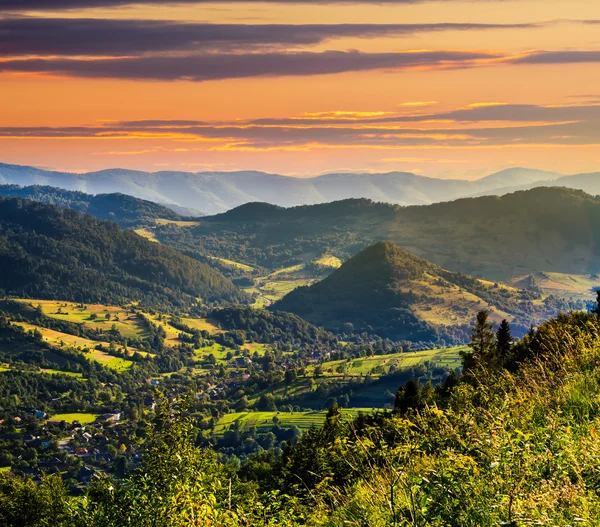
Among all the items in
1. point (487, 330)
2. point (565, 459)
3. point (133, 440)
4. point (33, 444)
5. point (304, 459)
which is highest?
point (565, 459)

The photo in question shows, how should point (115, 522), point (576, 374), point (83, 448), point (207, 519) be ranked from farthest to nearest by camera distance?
1. point (83, 448)
2. point (115, 522)
3. point (576, 374)
4. point (207, 519)

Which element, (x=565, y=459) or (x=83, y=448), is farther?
(x=83, y=448)

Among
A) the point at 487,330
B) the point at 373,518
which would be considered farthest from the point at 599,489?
the point at 487,330

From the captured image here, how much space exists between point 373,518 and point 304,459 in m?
40.3

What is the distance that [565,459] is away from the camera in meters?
9.45

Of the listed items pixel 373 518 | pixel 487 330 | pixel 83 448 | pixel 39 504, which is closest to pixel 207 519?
pixel 373 518

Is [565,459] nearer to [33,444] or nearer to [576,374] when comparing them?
[576,374]

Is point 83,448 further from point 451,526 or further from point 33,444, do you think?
point 451,526

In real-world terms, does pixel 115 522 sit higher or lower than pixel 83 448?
higher

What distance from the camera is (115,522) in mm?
14172

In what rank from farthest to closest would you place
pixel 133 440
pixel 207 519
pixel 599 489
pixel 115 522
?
pixel 133 440
pixel 115 522
pixel 207 519
pixel 599 489

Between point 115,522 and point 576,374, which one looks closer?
point 576,374

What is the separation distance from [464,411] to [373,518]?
4735mm

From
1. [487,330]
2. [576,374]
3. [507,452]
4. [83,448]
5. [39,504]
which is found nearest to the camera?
[507,452]
